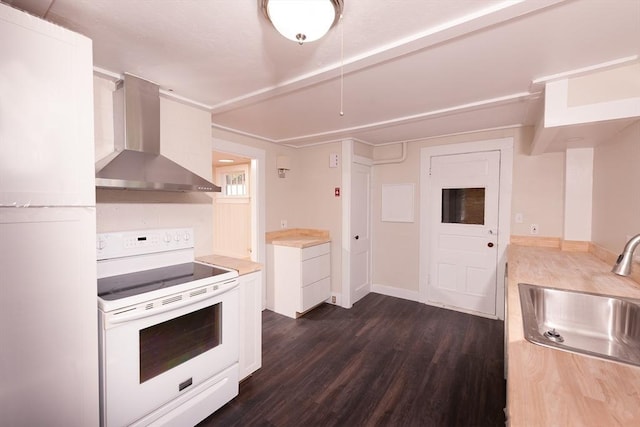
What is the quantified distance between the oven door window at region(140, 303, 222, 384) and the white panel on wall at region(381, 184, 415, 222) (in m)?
2.77

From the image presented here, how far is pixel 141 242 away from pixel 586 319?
109 inches

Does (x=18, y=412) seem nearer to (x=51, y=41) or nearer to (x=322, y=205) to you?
(x=51, y=41)

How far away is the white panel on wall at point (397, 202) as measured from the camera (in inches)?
148

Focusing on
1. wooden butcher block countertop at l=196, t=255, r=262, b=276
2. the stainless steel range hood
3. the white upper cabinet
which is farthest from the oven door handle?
the stainless steel range hood

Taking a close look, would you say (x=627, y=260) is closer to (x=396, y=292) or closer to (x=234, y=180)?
(x=396, y=292)

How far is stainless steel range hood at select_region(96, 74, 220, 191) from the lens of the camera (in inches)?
66.7

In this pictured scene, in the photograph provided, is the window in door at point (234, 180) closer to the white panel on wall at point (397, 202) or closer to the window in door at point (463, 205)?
the white panel on wall at point (397, 202)

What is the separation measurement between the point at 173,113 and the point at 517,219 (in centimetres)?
361

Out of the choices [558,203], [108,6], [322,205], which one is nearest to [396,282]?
Answer: [322,205]

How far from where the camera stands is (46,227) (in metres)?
1.12

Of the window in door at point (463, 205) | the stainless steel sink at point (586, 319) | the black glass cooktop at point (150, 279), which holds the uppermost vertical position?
the window in door at point (463, 205)

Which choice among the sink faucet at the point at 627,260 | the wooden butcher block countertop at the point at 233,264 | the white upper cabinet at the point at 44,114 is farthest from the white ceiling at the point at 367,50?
the wooden butcher block countertop at the point at 233,264

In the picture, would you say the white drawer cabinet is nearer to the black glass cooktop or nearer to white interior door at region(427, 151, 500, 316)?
the black glass cooktop

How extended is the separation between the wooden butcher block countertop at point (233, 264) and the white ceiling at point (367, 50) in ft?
4.33
